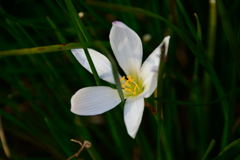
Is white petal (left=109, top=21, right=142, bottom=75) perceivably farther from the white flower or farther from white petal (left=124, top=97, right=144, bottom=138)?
white petal (left=124, top=97, right=144, bottom=138)

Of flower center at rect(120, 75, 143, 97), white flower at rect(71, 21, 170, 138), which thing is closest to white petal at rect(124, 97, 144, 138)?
white flower at rect(71, 21, 170, 138)

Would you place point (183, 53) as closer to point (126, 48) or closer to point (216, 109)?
point (216, 109)

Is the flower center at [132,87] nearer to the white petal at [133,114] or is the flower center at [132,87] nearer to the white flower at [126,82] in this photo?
the white flower at [126,82]

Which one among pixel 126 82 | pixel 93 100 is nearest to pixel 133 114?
pixel 93 100

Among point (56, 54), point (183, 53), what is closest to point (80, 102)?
point (56, 54)

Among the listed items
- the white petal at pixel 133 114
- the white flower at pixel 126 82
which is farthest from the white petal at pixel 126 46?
the white petal at pixel 133 114

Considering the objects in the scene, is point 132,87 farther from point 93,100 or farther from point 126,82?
point 93,100

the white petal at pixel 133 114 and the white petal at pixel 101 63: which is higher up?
the white petal at pixel 101 63
